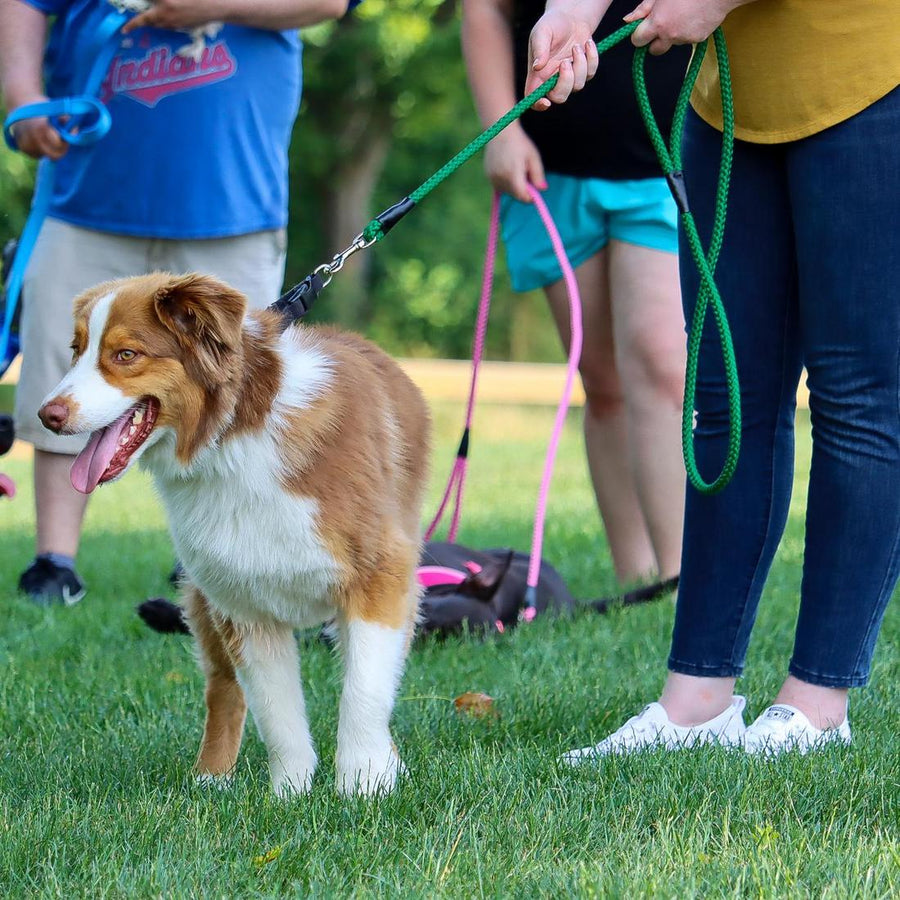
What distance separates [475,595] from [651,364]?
1.04 meters

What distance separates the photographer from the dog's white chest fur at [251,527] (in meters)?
2.92

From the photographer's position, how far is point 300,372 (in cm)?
306

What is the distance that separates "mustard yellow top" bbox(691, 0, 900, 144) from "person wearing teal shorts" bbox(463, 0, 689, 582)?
1383 millimetres

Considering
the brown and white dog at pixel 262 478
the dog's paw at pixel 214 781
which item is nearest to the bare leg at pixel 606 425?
the brown and white dog at pixel 262 478

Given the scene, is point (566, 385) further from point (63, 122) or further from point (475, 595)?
point (63, 122)

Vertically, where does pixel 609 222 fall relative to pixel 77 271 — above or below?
above

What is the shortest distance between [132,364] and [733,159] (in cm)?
147

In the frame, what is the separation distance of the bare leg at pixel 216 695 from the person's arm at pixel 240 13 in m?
2.23

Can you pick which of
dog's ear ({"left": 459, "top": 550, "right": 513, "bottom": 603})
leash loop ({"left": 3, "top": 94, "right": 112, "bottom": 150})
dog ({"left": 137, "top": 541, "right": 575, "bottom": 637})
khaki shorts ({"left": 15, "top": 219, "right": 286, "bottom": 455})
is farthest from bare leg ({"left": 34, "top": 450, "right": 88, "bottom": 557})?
dog's ear ({"left": 459, "top": 550, "right": 513, "bottom": 603})

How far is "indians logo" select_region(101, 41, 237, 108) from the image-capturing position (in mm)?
4930

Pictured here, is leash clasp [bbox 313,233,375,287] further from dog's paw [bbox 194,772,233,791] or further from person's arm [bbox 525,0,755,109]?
dog's paw [bbox 194,772,233,791]

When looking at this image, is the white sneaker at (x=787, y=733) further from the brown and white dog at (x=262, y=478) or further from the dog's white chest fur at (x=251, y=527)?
the dog's white chest fur at (x=251, y=527)

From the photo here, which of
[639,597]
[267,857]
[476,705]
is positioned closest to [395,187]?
[639,597]

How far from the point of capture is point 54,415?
2682 millimetres
